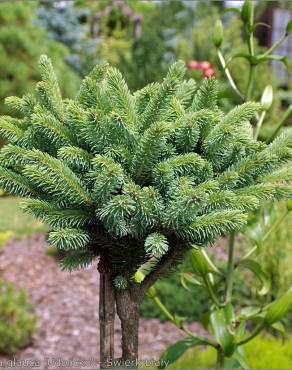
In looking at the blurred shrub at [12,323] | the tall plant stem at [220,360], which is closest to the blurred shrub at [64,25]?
the blurred shrub at [12,323]

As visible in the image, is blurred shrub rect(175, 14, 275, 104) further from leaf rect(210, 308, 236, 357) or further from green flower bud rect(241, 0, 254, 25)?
leaf rect(210, 308, 236, 357)

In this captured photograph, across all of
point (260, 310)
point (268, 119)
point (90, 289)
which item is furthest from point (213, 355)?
point (268, 119)

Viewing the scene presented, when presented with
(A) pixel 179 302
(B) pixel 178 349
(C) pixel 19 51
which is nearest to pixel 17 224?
(A) pixel 179 302

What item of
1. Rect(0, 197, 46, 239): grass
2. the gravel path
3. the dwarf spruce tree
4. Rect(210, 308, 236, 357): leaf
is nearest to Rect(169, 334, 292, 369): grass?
the gravel path

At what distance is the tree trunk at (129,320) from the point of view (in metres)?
1.18

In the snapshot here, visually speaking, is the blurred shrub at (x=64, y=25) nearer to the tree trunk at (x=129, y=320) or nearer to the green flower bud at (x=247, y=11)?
the green flower bud at (x=247, y=11)

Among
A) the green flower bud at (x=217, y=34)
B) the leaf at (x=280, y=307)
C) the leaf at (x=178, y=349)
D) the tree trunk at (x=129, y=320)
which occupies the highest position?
the green flower bud at (x=217, y=34)

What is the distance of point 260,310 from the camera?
195 cm

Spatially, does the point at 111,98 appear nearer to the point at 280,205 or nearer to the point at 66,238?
the point at 66,238

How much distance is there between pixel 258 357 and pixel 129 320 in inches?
71.3

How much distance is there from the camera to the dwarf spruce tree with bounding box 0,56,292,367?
1.00 metres

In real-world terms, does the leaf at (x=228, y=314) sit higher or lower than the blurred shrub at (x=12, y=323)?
lower

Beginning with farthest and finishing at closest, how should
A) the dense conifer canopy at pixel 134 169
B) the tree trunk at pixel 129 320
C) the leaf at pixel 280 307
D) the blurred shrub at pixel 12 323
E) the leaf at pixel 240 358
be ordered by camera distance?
the blurred shrub at pixel 12 323 < the leaf at pixel 240 358 < the leaf at pixel 280 307 < the tree trunk at pixel 129 320 < the dense conifer canopy at pixel 134 169

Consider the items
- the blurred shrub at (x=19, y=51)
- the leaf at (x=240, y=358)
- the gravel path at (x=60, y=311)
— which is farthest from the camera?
the blurred shrub at (x=19, y=51)
